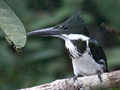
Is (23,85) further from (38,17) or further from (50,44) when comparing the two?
(38,17)

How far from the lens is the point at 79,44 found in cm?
293

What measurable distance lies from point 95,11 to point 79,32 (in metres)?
0.57

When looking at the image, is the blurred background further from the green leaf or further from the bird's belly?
the green leaf

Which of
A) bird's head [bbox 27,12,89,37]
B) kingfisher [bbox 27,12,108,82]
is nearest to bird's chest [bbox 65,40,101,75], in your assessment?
kingfisher [bbox 27,12,108,82]

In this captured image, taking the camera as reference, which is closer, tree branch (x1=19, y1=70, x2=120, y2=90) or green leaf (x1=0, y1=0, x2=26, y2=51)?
green leaf (x1=0, y1=0, x2=26, y2=51)

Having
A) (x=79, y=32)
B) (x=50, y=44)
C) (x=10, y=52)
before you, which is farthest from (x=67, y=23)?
(x=10, y=52)

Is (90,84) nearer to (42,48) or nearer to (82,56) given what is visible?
(82,56)

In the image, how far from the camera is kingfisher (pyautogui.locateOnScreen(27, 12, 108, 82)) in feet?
9.52

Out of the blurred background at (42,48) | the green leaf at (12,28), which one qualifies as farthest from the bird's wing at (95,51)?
the green leaf at (12,28)

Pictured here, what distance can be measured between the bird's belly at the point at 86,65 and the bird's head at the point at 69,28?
23 centimetres

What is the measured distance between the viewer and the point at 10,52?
3.43 meters

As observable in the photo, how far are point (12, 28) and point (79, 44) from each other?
1.04 meters

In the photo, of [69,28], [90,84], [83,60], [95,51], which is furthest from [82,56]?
[90,84]

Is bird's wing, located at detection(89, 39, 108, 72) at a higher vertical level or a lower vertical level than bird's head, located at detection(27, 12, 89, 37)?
lower
